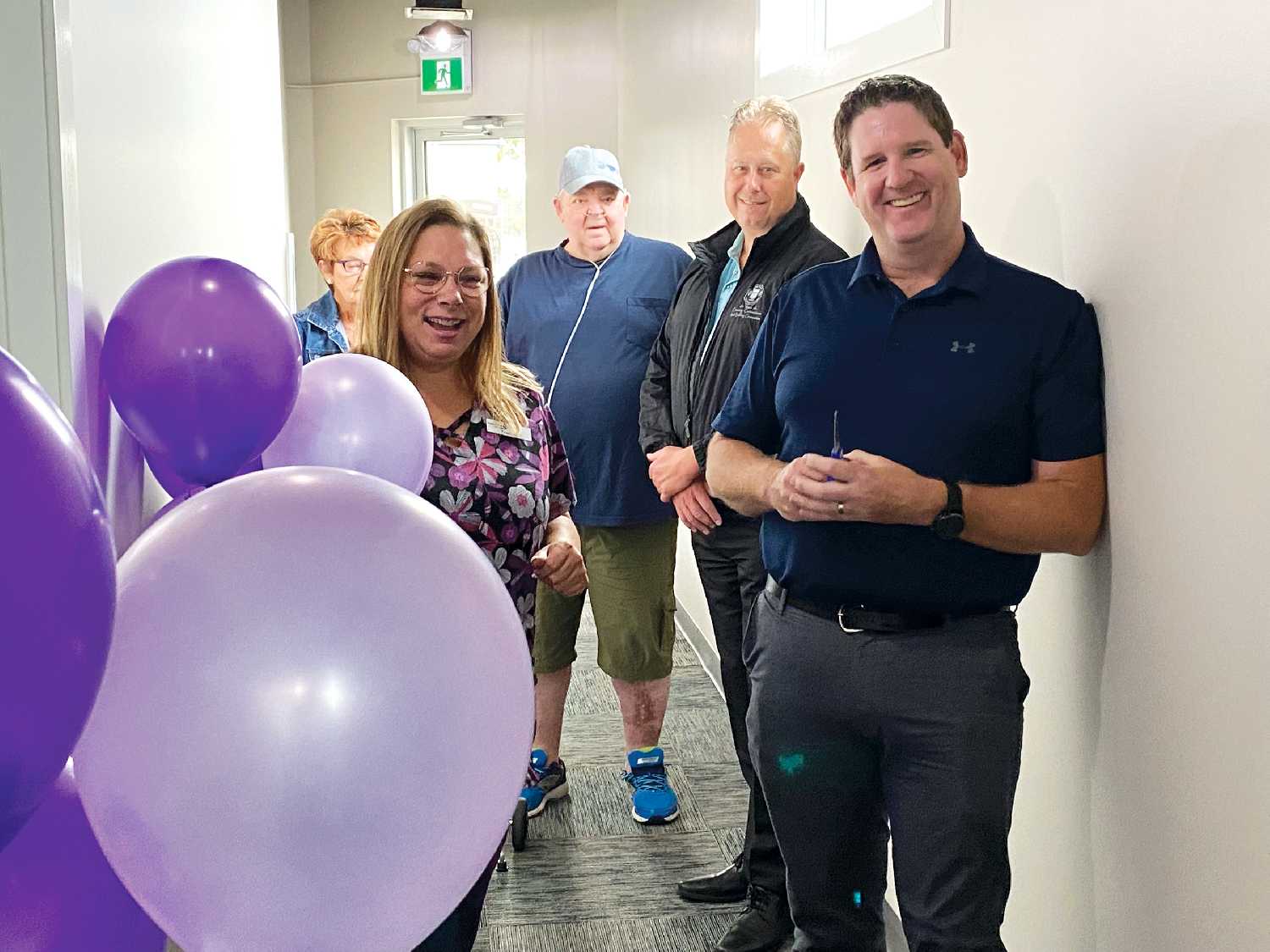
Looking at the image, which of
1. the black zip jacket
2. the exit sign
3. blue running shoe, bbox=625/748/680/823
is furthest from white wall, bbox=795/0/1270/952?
the exit sign

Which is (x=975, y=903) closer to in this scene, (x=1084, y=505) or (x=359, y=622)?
(x=1084, y=505)

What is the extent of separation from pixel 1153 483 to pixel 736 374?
1.20 meters

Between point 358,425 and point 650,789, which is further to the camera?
point 650,789

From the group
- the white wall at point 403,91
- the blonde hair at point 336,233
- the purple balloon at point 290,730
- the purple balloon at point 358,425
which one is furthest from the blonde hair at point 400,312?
the white wall at point 403,91

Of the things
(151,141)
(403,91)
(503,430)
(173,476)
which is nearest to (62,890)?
(173,476)

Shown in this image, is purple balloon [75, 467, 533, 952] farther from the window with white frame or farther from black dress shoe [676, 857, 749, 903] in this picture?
A: black dress shoe [676, 857, 749, 903]

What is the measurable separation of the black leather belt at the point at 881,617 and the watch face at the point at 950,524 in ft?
0.47

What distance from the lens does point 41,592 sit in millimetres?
530

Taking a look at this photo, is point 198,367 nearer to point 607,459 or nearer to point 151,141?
point 151,141

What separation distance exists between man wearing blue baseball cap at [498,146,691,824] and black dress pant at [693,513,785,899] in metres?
0.48

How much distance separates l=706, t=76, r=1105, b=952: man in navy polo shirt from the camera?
165 centimetres

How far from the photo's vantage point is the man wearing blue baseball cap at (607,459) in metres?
3.30

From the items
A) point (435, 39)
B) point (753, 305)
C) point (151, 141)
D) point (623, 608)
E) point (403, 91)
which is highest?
point (435, 39)

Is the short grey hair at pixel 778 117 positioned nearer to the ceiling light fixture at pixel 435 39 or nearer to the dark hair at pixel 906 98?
the dark hair at pixel 906 98
